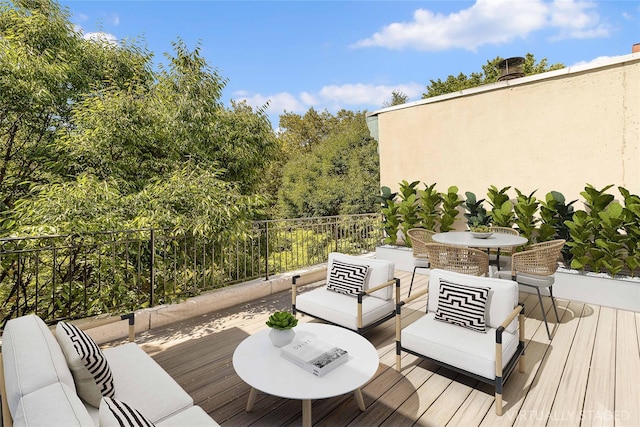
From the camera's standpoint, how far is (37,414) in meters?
1.12

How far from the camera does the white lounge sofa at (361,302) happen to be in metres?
3.26

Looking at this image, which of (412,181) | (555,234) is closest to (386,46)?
(412,181)

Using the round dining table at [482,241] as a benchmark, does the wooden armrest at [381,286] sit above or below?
below

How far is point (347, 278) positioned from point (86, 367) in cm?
254

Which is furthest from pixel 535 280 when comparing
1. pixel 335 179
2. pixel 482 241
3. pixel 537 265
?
pixel 335 179

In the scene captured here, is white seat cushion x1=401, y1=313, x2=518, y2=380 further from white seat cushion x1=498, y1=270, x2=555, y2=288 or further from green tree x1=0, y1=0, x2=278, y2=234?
green tree x1=0, y1=0, x2=278, y2=234

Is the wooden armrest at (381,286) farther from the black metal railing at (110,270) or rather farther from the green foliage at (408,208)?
the green foliage at (408,208)

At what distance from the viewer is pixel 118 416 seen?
119 cm

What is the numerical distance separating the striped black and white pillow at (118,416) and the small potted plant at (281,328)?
1.18 meters

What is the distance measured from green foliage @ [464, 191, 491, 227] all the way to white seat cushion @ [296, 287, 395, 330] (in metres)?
3.22

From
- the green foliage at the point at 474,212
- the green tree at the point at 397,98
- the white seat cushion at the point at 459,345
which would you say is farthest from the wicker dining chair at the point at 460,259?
the green tree at the point at 397,98

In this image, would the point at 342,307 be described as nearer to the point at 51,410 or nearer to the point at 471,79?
the point at 51,410

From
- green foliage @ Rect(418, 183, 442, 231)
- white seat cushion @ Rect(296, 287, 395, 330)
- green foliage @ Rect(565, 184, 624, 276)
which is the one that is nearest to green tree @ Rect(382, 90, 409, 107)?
green foliage @ Rect(418, 183, 442, 231)

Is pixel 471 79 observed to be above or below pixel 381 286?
above
